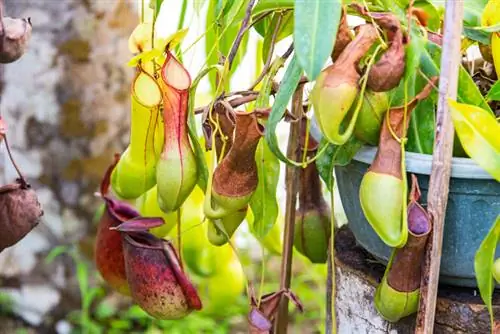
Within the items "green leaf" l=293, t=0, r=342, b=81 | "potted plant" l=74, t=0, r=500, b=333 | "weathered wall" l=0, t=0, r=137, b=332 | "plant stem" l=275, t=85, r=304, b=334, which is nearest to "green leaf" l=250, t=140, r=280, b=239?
"potted plant" l=74, t=0, r=500, b=333

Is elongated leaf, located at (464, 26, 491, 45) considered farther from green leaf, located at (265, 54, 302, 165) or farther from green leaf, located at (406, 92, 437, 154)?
green leaf, located at (265, 54, 302, 165)

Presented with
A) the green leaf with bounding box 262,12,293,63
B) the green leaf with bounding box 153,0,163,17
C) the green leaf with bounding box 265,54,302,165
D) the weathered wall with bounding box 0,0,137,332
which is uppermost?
the green leaf with bounding box 153,0,163,17

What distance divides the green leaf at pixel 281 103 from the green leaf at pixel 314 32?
0.10 m

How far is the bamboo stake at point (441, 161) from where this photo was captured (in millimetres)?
682

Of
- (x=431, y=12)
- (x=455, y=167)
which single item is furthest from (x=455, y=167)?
(x=431, y=12)

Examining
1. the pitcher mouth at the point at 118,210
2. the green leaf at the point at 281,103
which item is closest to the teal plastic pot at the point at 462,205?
the green leaf at the point at 281,103

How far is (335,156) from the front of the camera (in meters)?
0.77

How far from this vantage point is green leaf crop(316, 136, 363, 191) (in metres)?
0.77

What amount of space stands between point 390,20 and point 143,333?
1479 mm

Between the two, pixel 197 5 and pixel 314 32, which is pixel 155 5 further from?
pixel 314 32

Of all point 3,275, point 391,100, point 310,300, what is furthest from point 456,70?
point 310,300

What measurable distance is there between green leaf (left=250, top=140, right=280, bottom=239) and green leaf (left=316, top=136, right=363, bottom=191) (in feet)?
0.22

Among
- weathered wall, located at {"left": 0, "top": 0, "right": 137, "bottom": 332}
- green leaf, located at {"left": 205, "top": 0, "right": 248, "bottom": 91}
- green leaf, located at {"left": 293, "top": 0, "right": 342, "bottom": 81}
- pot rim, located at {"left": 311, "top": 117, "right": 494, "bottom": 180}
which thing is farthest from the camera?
weathered wall, located at {"left": 0, "top": 0, "right": 137, "bottom": 332}

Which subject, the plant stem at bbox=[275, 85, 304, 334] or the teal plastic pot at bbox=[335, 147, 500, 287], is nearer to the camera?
the teal plastic pot at bbox=[335, 147, 500, 287]
